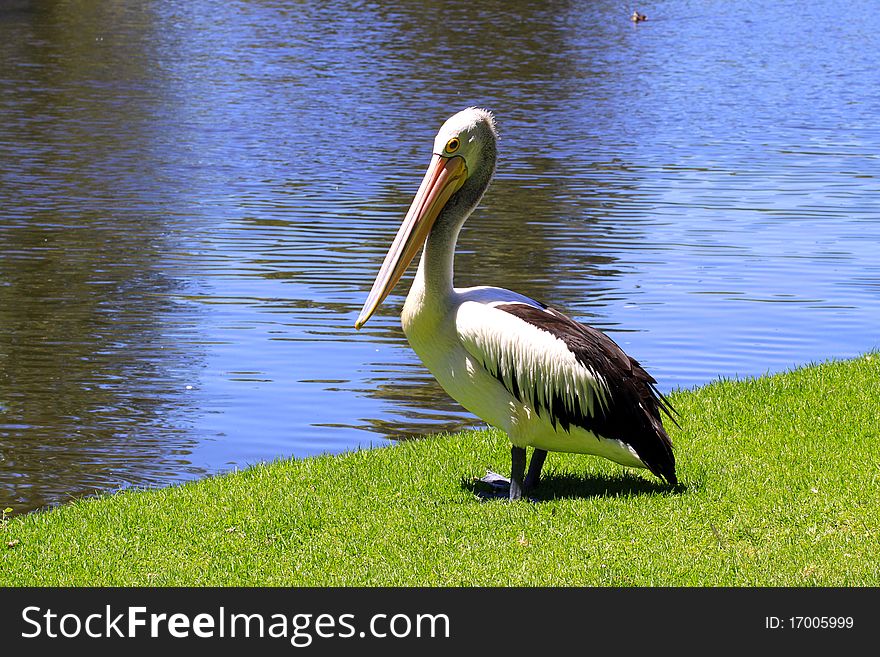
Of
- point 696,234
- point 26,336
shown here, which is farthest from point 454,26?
point 26,336

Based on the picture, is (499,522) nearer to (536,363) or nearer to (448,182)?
(536,363)

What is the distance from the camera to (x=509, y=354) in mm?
6316

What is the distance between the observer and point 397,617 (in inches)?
200

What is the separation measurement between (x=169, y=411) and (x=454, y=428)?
5.95 feet

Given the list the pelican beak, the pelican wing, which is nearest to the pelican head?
the pelican beak

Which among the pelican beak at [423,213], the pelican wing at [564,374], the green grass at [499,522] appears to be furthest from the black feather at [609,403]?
the pelican beak at [423,213]

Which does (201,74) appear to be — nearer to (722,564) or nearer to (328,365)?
(328,365)

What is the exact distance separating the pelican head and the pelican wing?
49 cm

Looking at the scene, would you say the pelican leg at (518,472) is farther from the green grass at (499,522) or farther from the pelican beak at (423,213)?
the pelican beak at (423,213)

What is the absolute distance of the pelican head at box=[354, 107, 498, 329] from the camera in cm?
673

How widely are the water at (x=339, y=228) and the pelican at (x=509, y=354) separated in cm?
214

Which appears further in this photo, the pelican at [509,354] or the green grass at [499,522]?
the pelican at [509,354]

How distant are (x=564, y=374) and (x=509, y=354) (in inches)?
9.9

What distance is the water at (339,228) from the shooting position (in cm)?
937
